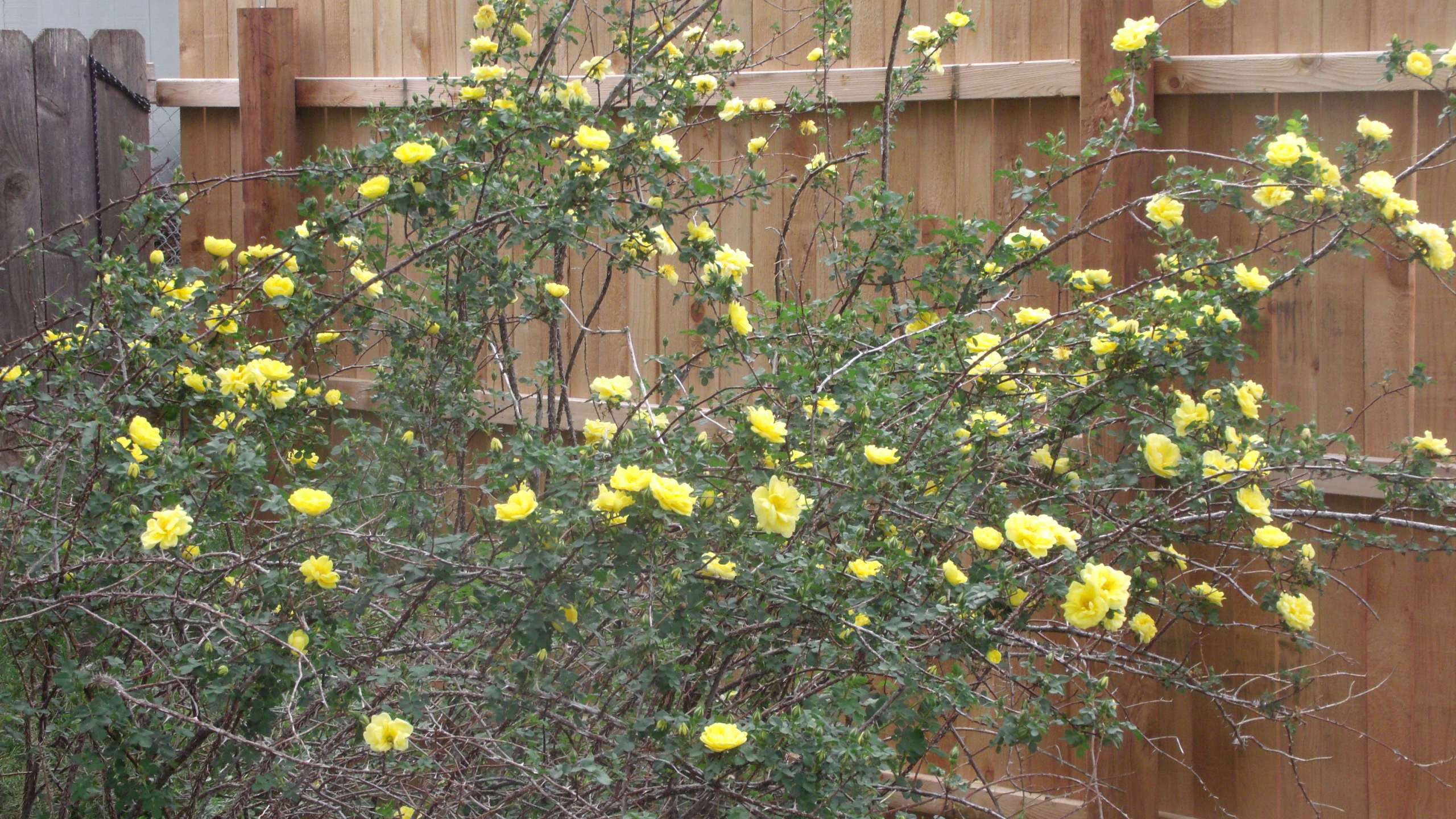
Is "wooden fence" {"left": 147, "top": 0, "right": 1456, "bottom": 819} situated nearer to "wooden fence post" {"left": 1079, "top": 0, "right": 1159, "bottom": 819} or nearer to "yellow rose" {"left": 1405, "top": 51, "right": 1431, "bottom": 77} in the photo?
"wooden fence post" {"left": 1079, "top": 0, "right": 1159, "bottom": 819}

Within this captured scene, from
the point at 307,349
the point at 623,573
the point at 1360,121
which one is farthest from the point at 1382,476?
the point at 307,349

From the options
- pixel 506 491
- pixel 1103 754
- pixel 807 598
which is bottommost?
pixel 1103 754

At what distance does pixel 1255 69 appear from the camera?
2.82 m

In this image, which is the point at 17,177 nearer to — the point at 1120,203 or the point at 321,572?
the point at 321,572

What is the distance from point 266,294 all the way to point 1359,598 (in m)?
2.17

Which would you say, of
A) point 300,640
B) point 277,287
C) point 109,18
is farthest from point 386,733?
point 109,18

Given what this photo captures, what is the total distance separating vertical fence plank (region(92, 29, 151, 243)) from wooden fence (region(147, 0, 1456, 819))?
7.42 feet

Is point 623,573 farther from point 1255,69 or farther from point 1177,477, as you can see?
point 1255,69

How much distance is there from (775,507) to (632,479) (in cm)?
23

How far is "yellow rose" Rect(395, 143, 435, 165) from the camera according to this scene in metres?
2.11

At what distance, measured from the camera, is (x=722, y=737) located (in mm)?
1604

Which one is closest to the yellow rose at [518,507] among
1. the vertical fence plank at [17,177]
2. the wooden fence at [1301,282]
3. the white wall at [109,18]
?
the wooden fence at [1301,282]

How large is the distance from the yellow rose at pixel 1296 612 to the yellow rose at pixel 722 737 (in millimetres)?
1149

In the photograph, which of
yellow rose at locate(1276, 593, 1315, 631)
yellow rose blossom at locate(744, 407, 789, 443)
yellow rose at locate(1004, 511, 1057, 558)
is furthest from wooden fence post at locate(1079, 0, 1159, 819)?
yellow rose blossom at locate(744, 407, 789, 443)
